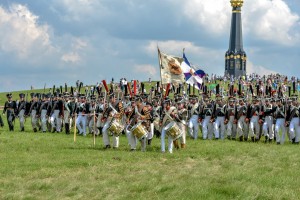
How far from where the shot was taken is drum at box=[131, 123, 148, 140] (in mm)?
19641

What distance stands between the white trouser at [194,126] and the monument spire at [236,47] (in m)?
73.7

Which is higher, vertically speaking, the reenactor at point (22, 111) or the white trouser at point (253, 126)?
the reenactor at point (22, 111)

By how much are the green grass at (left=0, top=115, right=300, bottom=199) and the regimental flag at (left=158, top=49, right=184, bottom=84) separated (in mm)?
4873

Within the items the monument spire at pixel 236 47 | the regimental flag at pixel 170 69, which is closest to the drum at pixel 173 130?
the regimental flag at pixel 170 69

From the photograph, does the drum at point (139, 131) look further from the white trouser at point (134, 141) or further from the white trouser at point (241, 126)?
the white trouser at point (241, 126)

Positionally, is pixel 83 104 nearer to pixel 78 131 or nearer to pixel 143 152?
pixel 78 131

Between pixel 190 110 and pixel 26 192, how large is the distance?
16.0 m

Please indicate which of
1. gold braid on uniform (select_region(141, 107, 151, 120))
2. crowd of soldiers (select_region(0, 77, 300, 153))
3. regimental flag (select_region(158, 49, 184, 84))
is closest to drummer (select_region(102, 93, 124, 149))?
crowd of soldiers (select_region(0, 77, 300, 153))

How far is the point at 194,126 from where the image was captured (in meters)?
27.1

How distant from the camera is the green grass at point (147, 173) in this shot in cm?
1230

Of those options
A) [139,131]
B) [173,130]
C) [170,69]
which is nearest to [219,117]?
[170,69]

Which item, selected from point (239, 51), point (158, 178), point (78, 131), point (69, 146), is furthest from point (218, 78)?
point (158, 178)

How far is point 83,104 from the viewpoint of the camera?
2989 cm

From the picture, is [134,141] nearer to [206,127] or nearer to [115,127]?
[115,127]
